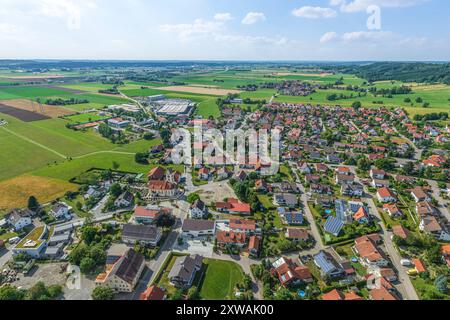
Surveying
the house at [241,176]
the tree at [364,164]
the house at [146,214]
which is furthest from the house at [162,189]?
the tree at [364,164]

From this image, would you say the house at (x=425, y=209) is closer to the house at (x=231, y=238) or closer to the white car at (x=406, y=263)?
the white car at (x=406, y=263)

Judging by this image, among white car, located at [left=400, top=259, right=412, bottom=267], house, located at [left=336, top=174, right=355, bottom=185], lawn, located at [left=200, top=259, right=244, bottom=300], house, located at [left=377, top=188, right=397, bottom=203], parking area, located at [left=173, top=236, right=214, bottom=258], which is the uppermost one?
house, located at [left=336, top=174, right=355, bottom=185]

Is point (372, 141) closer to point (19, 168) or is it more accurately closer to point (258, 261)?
point (258, 261)

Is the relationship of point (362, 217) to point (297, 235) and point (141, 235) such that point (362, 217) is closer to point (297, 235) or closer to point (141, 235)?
point (297, 235)

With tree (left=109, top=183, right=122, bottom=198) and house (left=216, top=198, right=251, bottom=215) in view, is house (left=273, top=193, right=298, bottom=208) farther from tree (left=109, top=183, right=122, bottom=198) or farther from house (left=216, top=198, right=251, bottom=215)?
tree (left=109, top=183, right=122, bottom=198)

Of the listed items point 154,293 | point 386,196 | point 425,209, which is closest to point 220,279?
point 154,293

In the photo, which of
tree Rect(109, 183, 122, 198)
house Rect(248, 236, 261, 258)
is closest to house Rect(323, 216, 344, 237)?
house Rect(248, 236, 261, 258)
